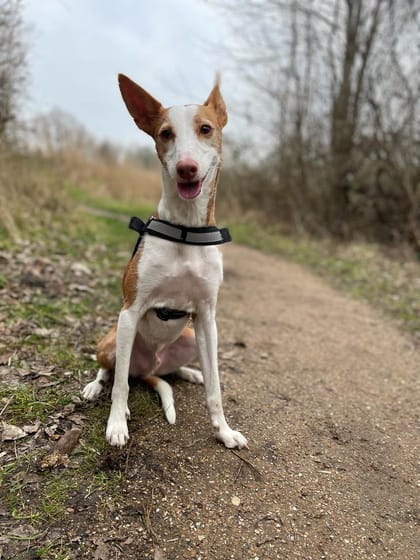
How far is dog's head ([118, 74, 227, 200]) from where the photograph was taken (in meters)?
2.04

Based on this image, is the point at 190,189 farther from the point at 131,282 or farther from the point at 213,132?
the point at 131,282

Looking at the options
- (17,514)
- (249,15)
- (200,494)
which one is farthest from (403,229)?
(17,514)

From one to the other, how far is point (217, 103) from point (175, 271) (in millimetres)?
967

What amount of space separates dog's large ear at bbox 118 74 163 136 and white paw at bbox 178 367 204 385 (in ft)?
5.53

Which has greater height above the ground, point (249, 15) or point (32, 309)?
point (249, 15)

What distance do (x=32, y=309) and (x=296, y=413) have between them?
2.42 metres

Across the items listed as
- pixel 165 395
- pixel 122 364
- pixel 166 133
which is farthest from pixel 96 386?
pixel 166 133

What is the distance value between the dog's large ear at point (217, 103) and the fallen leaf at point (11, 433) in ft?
6.43

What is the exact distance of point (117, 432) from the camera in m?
2.26

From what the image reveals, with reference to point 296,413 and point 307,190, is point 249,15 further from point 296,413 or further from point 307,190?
point 296,413

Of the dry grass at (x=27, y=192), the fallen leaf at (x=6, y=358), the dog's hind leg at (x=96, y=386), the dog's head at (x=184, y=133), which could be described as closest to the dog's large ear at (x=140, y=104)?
the dog's head at (x=184, y=133)

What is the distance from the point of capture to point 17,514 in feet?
6.07

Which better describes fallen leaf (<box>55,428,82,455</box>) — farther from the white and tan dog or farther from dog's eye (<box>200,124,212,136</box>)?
dog's eye (<box>200,124,212,136</box>)

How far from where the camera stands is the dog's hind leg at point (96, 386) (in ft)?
8.79
